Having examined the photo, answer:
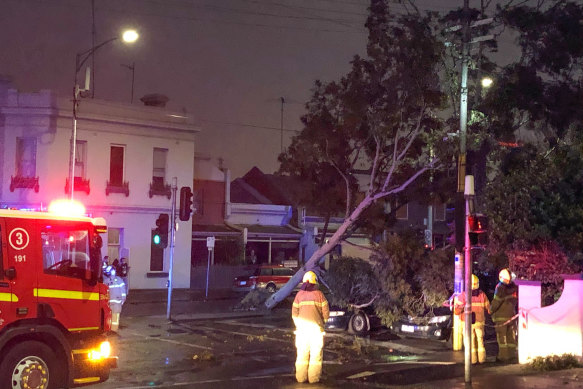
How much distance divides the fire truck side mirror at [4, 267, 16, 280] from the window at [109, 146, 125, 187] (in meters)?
24.4

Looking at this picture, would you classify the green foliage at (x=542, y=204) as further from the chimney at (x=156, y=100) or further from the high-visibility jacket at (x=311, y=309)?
the chimney at (x=156, y=100)

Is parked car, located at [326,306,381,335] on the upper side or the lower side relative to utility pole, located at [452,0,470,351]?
lower

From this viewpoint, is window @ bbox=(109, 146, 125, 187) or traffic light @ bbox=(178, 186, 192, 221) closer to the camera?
traffic light @ bbox=(178, 186, 192, 221)

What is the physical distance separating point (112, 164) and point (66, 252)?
24.0 metres

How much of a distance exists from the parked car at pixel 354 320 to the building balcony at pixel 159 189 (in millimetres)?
16975

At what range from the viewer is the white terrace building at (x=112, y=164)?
30.4 meters

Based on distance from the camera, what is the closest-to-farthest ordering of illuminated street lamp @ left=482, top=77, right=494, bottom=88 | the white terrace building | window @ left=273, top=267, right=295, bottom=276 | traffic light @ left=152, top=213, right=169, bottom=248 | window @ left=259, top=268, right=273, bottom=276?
traffic light @ left=152, top=213, right=169, bottom=248 < illuminated street lamp @ left=482, top=77, right=494, bottom=88 < the white terrace building < window @ left=259, top=268, right=273, bottom=276 < window @ left=273, top=267, right=295, bottom=276

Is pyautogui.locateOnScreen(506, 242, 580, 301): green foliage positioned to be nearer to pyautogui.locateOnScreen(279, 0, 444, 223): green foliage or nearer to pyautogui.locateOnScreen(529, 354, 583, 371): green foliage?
pyautogui.locateOnScreen(529, 354, 583, 371): green foliage

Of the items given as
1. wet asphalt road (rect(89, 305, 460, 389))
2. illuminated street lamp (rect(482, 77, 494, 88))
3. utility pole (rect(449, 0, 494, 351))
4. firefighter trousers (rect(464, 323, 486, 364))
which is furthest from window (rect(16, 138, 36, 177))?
firefighter trousers (rect(464, 323, 486, 364))

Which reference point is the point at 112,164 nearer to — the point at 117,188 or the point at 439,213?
the point at 117,188

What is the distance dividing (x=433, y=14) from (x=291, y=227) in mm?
24335

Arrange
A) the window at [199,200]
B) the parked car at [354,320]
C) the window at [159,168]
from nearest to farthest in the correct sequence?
the parked car at [354,320] → the window at [159,168] → the window at [199,200]

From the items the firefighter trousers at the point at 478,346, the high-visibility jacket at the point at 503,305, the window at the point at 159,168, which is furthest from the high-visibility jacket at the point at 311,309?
the window at the point at 159,168

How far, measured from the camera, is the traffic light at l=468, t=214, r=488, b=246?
11.2 m
